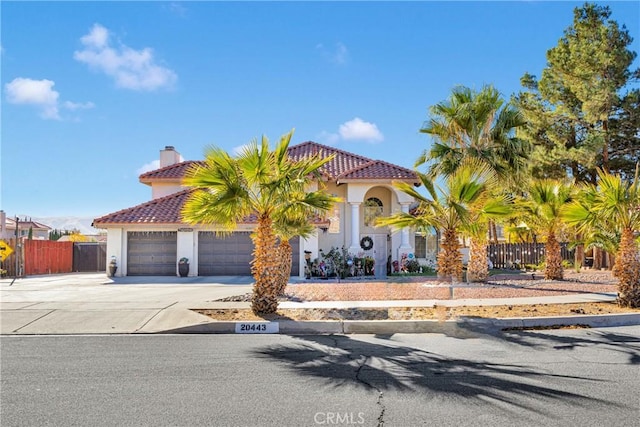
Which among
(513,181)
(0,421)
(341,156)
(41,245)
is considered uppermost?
(341,156)

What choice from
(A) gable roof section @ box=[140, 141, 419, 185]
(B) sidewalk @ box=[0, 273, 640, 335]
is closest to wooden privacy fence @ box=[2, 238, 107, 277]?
(A) gable roof section @ box=[140, 141, 419, 185]

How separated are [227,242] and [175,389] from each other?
56.4 ft

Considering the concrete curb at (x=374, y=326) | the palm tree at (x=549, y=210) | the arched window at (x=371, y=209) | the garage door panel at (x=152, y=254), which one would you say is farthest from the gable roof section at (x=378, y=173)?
the concrete curb at (x=374, y=326)

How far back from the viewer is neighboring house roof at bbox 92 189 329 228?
22.7 metres

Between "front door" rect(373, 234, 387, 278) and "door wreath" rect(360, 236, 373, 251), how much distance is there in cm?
20

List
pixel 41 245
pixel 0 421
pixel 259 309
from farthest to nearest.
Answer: pixel 41 245, pixel 259 309, pixel 0 421

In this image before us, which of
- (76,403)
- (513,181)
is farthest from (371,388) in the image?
(513,181)

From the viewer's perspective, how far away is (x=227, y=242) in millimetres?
23234

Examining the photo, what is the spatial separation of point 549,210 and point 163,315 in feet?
44.3

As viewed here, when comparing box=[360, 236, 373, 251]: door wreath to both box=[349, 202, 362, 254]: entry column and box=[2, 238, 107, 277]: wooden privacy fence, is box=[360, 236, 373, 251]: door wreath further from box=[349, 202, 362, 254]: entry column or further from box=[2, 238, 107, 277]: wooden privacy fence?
box=[2, 238, 107, 277]: wooden privacy fence

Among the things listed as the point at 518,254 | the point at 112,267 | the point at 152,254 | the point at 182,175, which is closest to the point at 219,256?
the point at 152,254

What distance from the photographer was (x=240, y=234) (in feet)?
76.2

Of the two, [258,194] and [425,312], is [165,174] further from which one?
[425,312]

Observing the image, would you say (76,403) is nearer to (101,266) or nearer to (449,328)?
(449,328)
